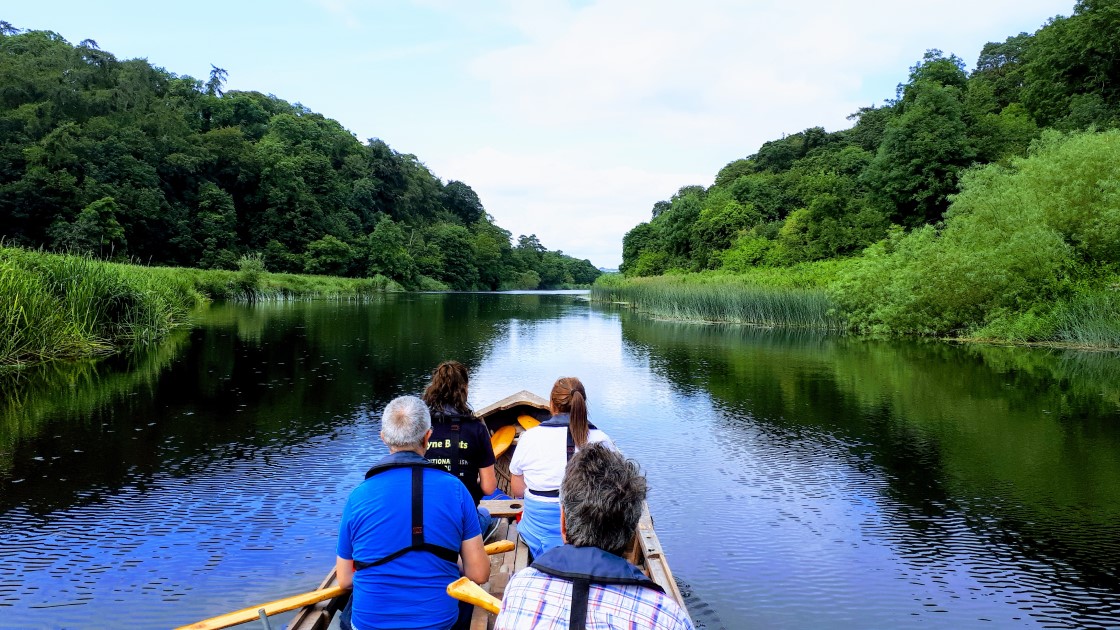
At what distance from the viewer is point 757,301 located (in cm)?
2880

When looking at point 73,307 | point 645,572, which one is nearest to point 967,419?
point 645,572

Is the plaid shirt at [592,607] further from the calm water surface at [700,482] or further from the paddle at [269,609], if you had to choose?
the calm water surface at [700,482]

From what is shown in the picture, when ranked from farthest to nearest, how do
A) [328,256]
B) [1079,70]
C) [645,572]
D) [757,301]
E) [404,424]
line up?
[328,256], [1079,70], [757,301], [645,572], [404,424]

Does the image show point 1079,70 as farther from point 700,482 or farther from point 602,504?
point 602,504

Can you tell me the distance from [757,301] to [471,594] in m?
27.1

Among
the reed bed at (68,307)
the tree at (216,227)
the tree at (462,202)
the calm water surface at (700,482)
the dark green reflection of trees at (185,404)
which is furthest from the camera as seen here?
the tree at (462,202)

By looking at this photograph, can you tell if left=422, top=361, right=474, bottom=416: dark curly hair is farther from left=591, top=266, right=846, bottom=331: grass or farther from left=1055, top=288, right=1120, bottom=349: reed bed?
left=591, top=266, right=846, bottom=331: grass

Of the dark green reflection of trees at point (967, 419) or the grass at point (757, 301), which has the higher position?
the grass at point (757, 301)

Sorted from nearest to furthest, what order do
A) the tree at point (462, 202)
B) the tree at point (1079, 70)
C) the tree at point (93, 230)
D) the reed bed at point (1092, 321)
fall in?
1. the reed bed at point (1092, 321)
2. the tree at point (1079, 70)
3. the tree at point (93, 230)
4. the tree at point (462, 202)

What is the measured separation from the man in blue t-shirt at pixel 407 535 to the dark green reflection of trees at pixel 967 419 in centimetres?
486

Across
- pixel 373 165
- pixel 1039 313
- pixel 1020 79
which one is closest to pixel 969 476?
pixel 1039 313

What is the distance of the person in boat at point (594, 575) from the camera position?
6.70 feet

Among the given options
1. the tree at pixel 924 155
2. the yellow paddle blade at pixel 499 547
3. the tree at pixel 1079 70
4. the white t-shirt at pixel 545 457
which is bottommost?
the yellow paddle blade at pixel 499 547

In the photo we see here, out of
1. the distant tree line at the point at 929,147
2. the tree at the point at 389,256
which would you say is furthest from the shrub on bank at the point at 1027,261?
the tree at the point at 389,256
